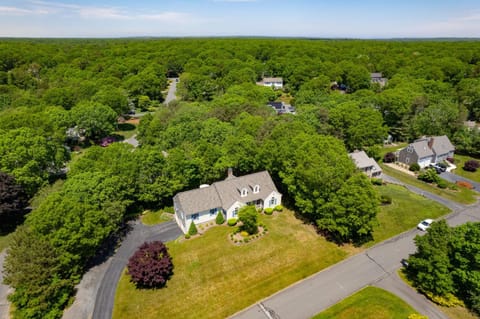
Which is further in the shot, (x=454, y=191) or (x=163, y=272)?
(x=454, y=191)

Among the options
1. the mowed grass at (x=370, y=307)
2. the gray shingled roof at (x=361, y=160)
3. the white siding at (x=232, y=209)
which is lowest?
the mowed grass at (x=370, y=307)

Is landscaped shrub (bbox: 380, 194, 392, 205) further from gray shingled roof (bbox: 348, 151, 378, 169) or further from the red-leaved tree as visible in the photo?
the red-leaved tree

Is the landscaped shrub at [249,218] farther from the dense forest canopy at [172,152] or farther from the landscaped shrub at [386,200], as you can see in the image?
the landscaped shrub at [386,200]

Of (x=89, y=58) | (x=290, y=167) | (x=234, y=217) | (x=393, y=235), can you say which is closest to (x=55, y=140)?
(x=234, y=217)

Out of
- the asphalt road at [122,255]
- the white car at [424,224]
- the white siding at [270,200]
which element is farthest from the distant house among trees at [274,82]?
the asphalt road at [122,255]

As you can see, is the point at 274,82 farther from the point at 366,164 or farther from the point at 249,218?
the point at 249,218

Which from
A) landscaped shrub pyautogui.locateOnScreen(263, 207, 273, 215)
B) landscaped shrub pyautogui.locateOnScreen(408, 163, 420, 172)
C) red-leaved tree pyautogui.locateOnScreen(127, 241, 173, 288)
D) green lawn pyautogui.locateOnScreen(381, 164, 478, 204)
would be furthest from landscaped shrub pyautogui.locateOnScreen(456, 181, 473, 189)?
red-leaved tree pyautogui.locateOnScreen(127, 241, 173, 288)

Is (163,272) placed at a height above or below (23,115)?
below

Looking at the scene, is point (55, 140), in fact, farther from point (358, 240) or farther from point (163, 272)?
point (358, 240)
